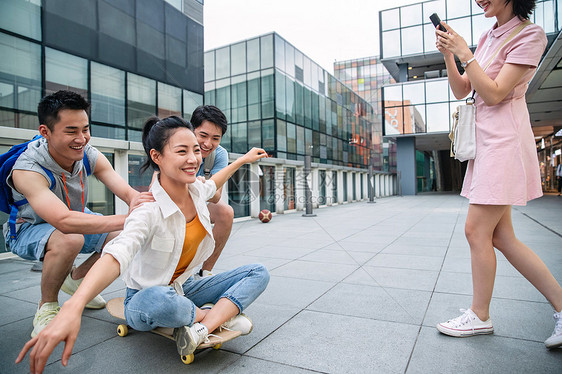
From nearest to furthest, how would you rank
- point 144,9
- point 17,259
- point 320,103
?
point 17,259 → point 144,9 → point 320,103

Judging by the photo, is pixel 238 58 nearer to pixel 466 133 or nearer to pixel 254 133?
pixel 254 133

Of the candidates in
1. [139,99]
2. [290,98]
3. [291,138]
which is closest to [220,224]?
[139,99]

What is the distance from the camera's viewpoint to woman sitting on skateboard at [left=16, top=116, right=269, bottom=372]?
1.73m

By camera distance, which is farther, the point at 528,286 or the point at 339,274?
the point at 339,274

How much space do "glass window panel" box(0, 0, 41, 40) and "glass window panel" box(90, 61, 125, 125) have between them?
1.95m

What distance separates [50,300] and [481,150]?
303cm

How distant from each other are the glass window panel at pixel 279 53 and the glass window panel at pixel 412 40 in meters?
9.92

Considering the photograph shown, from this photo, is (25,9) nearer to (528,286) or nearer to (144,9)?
(144,9)

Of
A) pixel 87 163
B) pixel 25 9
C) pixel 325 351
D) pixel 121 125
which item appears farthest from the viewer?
pixel 121 125

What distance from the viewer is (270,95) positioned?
22938mm

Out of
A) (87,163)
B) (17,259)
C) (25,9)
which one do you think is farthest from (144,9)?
(87,163)

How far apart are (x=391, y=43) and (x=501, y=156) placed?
28.3 m

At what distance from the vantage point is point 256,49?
2319 cm

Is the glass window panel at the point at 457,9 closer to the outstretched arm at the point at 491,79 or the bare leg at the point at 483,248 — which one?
the outstretched arm at the point at 491,79
